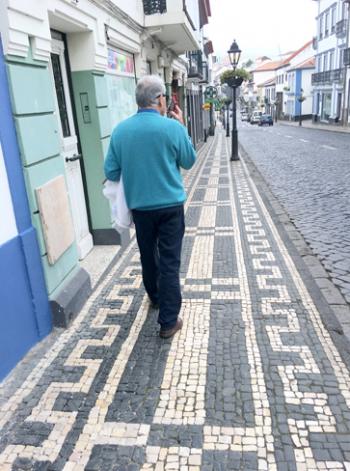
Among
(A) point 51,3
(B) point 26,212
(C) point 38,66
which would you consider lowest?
(B) point 26,212

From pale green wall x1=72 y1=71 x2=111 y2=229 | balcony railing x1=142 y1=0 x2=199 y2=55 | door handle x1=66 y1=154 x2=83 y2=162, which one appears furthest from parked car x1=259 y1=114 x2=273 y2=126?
door handle x1=66 y1=154 x2=83 y2=162

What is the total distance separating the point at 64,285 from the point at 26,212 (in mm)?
876

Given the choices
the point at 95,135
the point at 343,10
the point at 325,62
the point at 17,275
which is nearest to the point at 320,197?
the point at 95,135

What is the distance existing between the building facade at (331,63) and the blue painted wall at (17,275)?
3607cm

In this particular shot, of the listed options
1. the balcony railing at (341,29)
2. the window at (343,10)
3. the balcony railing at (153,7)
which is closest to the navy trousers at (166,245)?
the balcony railing at (153,7)

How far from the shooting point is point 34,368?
3055mm

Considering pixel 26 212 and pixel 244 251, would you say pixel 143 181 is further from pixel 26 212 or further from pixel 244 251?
pixel 244 251

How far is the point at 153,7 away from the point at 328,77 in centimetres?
3738

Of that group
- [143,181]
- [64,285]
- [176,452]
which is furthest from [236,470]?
[64,285]

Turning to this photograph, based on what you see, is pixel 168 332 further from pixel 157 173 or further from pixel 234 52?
pixel 234 52

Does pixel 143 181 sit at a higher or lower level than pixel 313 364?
higher

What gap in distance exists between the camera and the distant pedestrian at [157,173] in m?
3.03

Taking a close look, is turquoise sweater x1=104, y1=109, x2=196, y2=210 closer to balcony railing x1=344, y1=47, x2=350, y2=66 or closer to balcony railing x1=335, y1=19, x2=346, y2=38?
balcony railing x1=344, y1=47, x2=350, y2=66

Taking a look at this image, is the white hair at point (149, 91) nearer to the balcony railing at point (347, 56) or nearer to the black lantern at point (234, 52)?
the black lantern at point (234, 52)
